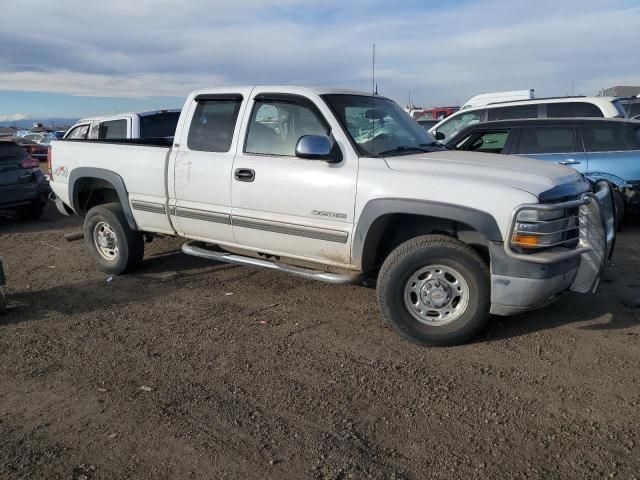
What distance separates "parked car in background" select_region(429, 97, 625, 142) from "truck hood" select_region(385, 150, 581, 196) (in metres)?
5.35

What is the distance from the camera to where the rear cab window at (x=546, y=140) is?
7926mm

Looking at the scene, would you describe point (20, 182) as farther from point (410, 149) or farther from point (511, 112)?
point (511, 112)

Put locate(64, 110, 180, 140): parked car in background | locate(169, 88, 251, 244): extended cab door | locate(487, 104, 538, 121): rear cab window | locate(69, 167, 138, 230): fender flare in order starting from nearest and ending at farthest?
locate(169, 88, 251, 244): extended cab door → locate(69, 167, 138, 230): fender flare → locate(64, 110, 180, 140): parked car in background → locate(487, 104, 538, 121): rear cab window

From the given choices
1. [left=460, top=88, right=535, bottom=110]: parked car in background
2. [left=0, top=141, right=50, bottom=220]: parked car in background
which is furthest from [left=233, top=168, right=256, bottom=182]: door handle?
[left=460, top=88, right=535, bottom=110]: parked car in background

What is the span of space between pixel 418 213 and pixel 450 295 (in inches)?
27.2

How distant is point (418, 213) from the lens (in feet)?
13.4

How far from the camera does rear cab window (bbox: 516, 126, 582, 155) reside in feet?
26.0

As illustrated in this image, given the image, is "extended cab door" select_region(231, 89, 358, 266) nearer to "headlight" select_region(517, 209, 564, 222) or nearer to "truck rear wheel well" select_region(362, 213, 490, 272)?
"truck rear wheel well" select_region(362, 213, 490, 272)

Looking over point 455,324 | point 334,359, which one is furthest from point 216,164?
point 455,324

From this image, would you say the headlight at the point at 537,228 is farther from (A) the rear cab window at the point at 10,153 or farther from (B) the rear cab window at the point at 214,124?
(A) the rear cab window at the point at 10,153

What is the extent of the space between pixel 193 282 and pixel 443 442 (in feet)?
12.1

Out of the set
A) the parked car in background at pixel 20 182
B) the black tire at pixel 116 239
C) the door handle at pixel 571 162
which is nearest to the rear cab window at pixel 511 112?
the door handle at pixel 571 162

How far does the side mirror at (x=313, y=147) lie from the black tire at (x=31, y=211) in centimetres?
750

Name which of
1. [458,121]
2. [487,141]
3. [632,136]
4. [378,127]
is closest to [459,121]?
[458,121]
